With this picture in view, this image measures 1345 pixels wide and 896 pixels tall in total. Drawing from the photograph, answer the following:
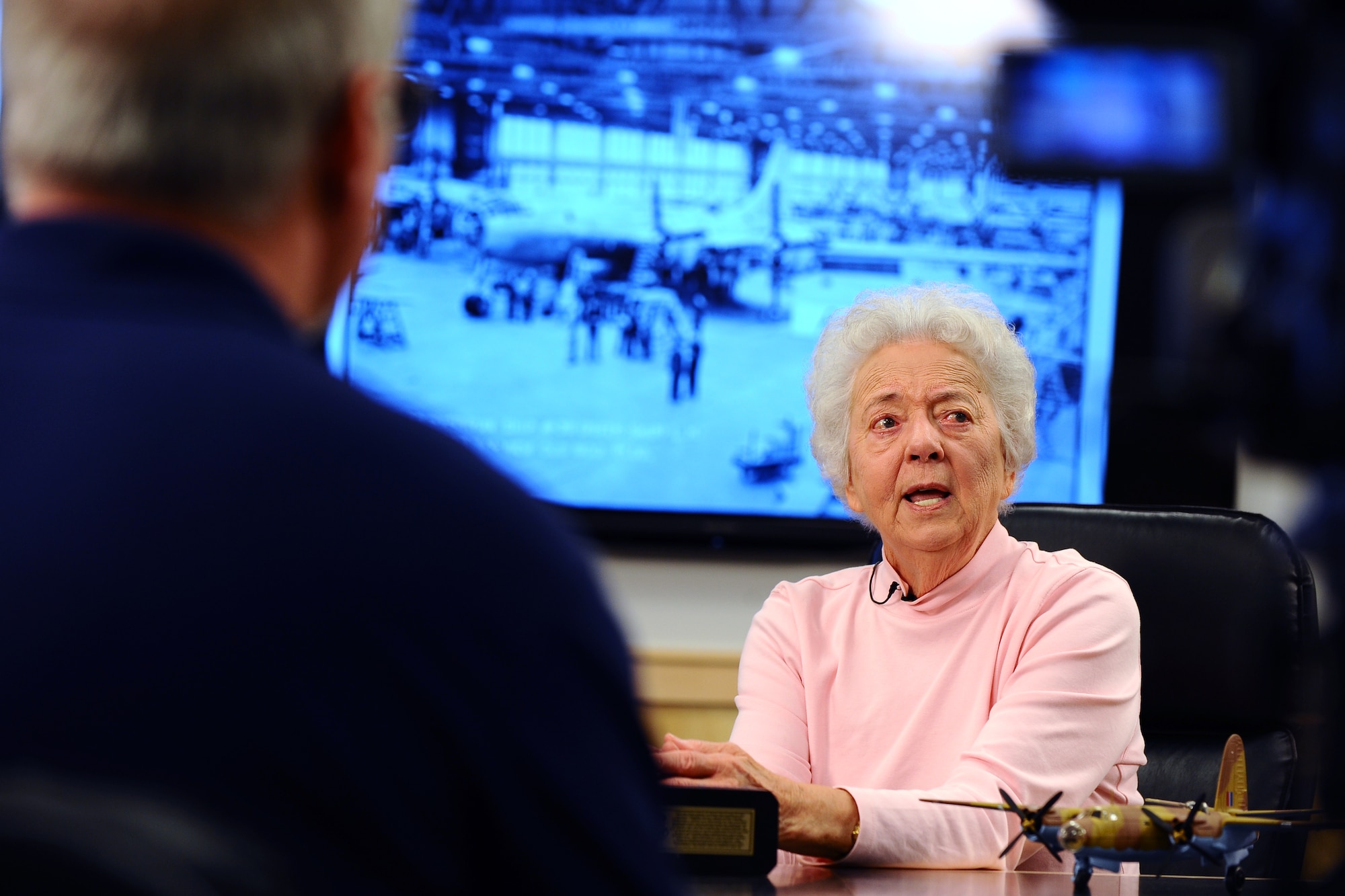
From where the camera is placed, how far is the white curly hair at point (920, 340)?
6.52ft

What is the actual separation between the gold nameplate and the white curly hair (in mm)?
942

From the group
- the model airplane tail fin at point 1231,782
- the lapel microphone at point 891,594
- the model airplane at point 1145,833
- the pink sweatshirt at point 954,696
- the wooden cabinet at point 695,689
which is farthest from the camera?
the wooden cabinet at point 695,689

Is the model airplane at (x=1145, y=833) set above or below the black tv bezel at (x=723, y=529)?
above

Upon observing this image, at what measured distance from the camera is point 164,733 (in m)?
A: 0.47

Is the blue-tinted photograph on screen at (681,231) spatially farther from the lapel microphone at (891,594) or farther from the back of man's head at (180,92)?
the back of man's head at (180,92)

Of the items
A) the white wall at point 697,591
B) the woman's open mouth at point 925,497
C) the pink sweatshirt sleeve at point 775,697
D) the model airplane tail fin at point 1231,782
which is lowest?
the white wall at point 697,591

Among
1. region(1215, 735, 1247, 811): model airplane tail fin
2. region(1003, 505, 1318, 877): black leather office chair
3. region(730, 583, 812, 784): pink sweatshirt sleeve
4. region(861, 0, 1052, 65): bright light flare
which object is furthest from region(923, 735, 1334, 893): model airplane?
region(861, 0, 1052, 65): bright light flare

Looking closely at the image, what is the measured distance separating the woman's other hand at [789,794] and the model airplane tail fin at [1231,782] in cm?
38

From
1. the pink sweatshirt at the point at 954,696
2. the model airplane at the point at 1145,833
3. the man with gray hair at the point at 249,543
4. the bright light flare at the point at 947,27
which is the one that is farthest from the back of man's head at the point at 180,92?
the bright light flare at the point at 947,27

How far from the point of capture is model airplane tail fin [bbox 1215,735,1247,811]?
1349mm

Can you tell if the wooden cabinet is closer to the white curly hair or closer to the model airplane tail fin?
the white curly hair

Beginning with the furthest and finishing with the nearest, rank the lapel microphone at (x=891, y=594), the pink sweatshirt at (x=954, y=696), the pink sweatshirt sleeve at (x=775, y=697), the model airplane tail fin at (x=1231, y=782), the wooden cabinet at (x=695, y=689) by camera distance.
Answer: the wooden cabinet at (x=695, y=689) < the lapel microphone at (x=891, y=594) < the pink sweatshirt sleeve at (x=775, y=697) < the pink sweatshirt at (x=954, y=696) < the model airplane tail fin at (x=1231, y=782)

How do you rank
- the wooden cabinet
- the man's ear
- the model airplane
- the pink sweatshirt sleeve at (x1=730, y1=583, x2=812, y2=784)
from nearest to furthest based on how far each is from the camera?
1. the man's ear
2. the model airplane
3. the pink sweatshirt sleeve at (x1=730, y1=583, x2=812, y2=784)
4. the wooden cabinet

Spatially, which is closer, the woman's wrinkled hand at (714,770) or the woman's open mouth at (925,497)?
the woman's wrinkled hand at (714,770)
